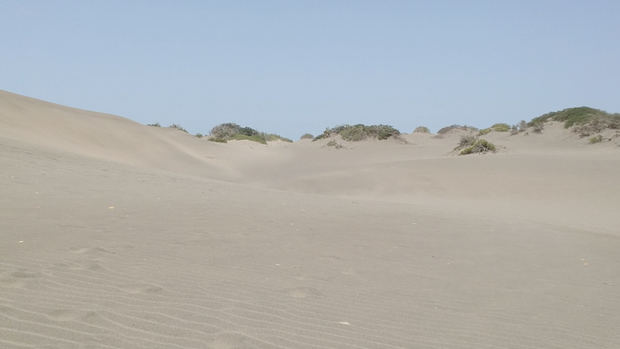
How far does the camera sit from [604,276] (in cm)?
567

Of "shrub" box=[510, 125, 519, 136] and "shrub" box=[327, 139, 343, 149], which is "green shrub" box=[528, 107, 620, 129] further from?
"shrub" box=[327, 139, 343, 149]

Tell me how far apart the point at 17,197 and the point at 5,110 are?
14.2m

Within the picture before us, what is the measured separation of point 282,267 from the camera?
17.0 ft

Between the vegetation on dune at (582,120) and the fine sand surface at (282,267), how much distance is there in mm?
10529

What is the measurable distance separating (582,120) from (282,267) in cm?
2315

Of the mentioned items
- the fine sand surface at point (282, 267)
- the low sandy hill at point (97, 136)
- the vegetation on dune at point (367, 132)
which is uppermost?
the vegetation on dune at point (367, 132)

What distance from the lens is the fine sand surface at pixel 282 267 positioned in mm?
3432

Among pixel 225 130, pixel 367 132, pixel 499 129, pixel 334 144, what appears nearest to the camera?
pixel 499 129

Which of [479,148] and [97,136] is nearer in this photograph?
[479,148]

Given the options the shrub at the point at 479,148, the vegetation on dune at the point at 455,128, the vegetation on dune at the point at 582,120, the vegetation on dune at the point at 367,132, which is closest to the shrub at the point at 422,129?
the vegetation on dune at the point at 455,128

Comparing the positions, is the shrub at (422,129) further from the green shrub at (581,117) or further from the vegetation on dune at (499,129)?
the green shrub at (581,117)

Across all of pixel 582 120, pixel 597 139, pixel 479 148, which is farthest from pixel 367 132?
pixel 597 139

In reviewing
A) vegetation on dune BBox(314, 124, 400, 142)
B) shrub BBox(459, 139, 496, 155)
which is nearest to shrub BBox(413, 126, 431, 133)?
vegetation on dune BBox(314, 124, 400, 142)

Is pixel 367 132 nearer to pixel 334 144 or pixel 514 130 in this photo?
pixel 334 144
